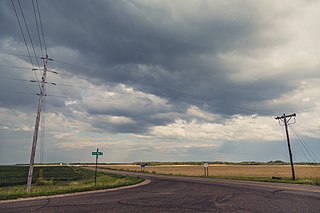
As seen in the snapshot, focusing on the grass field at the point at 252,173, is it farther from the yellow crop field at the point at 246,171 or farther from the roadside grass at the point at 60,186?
the roadside grass at the point at 60,186

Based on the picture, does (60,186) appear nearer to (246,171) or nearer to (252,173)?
(252,173)

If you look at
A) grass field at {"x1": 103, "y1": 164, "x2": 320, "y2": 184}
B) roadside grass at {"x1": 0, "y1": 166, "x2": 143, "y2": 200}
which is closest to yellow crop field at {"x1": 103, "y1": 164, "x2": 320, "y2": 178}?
grass field at {"x1": 103, "y1": 164, "x2": 320, "y2": 184}

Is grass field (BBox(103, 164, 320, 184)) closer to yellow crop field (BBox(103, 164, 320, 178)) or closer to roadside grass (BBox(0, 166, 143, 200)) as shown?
yellow crop field (BBox(103, 164, 320, 178))

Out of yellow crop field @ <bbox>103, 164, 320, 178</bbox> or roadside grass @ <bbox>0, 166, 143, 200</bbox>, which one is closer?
roadside grass @ <bbox>0, 166, 143, 200</bbox>

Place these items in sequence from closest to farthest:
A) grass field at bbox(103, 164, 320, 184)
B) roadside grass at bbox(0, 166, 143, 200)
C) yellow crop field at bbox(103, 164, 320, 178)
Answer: roadside grass at bbox(0, 166, 143, 200), grass field at bbox(103, 164, 320, 184), yellow crop field at bbox(103, 164, 320, 178)

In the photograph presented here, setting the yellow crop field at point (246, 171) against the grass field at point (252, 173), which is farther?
the yellow crop field at point (246, 171)

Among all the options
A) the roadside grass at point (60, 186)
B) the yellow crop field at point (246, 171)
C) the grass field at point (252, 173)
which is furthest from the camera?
the yellow crop field at point (246, 171)

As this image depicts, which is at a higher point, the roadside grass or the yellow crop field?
the yellow crop field

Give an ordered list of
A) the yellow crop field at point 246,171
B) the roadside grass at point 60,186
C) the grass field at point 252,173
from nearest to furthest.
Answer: the roadside grass at point 60,186, the grass field at point 252,173, the yellow crop field at point 246,171

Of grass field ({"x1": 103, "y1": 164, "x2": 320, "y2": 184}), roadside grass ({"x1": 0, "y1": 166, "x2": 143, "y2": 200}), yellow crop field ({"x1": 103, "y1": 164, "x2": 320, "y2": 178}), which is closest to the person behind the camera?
roadside grass ({"x1": 0, "y1": 166, "x2": 143, "y2": 200})

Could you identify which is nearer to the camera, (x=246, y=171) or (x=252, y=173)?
(x=252, y=173)

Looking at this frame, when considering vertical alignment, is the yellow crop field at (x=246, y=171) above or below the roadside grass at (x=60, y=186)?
above

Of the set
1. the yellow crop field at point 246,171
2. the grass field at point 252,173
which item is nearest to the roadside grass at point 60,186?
the grass field at point 252,173

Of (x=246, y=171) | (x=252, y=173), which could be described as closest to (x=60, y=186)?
(x=252, y=173)
